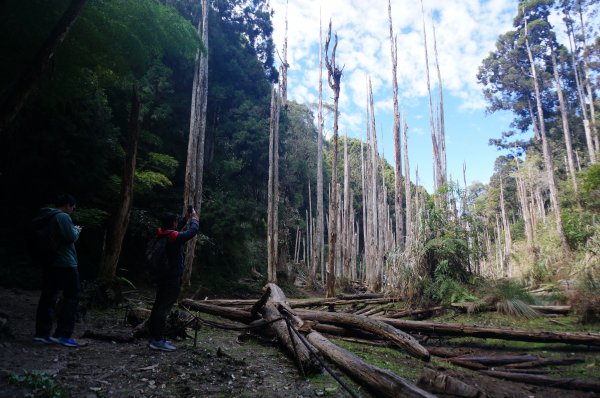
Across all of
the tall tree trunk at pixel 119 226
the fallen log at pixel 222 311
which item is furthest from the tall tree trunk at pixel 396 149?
the tall tree trunk at pixel 119 226

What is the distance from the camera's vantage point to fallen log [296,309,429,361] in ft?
17.4

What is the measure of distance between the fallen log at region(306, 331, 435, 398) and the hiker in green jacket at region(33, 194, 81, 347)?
308 cm

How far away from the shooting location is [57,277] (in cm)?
412

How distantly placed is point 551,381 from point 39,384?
227 inches

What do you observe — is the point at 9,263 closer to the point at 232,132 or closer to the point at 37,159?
the point at 37,159

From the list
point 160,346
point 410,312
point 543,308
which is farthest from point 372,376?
point 543,308

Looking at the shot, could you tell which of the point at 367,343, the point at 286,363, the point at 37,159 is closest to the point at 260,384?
the point at 286,363

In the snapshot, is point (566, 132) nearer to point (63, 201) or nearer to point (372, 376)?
point (372, 376)

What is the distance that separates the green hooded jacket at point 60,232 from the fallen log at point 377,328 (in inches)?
178

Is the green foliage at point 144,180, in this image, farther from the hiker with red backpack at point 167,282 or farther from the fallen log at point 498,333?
the fallen log at point 498,333

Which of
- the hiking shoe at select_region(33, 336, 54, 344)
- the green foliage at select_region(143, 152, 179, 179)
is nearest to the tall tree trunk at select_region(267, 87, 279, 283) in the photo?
the green foliage at select_region(143, 152, 179, 179)

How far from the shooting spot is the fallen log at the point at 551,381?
4.45 m

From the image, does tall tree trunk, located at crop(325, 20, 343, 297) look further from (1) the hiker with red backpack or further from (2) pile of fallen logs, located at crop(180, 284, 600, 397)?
(1) the hiker with red backpack

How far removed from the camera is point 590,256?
1081 centimetres
